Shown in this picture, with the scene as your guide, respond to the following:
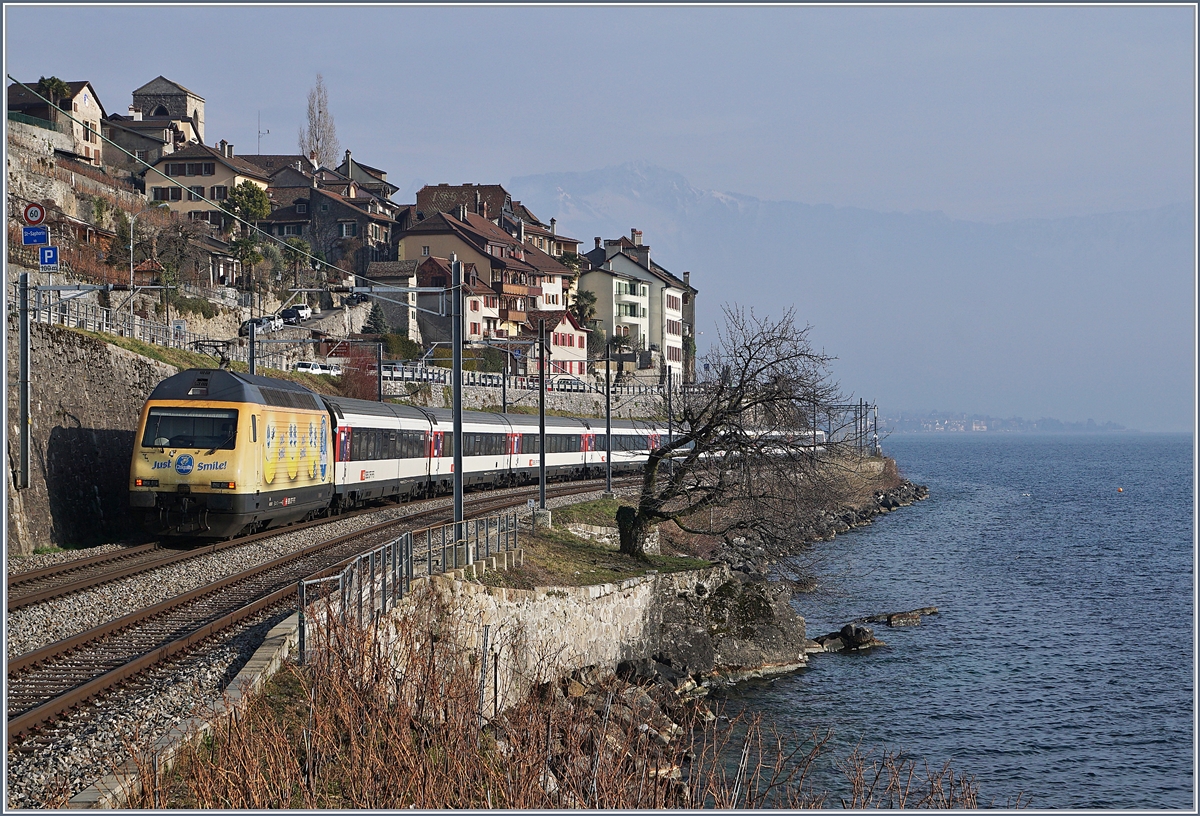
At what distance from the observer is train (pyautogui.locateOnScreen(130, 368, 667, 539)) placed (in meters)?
22.0

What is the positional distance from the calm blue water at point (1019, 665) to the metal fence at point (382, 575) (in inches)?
259

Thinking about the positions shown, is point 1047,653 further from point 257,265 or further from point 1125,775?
point 257,265

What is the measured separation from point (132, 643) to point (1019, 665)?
22.8 m

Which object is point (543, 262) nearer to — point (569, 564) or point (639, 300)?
point (639, 300)

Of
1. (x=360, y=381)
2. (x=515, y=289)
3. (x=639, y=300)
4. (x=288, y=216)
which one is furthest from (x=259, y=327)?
(x=639, y=300)

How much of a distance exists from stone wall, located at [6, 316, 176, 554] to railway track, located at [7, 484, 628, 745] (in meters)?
5.93

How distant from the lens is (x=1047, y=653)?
3077cm

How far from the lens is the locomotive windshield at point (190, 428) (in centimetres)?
2219

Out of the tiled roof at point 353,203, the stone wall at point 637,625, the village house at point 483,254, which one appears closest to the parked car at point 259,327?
the village house at point 483,254

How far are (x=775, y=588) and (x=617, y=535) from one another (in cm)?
643

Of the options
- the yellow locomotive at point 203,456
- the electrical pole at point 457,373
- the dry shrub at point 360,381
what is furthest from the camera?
the dry shrub at point 360,381

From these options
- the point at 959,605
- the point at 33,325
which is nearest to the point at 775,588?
the point at 959,605

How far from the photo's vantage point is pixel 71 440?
82.8ft

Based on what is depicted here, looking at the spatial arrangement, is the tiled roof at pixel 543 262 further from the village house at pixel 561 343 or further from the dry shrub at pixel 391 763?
the dry shrub at pixel 391 763
